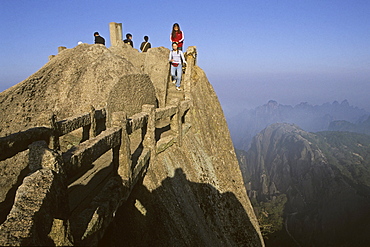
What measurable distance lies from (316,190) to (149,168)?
105 m

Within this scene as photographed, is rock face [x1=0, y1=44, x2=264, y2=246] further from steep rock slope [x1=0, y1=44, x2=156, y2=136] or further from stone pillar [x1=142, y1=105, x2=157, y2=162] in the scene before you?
stone pillar [x1=142, y1=105, x2=157, y2=162]

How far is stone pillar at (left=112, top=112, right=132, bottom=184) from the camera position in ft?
17.5

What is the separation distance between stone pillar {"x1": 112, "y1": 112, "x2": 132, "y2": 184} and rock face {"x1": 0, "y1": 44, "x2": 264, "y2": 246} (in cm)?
126

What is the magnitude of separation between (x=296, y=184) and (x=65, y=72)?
114 meters

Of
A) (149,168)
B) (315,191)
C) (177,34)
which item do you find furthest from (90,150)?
(315,191)

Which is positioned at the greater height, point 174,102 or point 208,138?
point 174,102

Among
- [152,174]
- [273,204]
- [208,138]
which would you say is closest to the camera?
[152,174]

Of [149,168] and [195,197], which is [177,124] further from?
[195,197]

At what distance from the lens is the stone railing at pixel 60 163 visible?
7.40 feet

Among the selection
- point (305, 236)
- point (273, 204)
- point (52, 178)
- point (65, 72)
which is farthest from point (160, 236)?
point (273, 204)

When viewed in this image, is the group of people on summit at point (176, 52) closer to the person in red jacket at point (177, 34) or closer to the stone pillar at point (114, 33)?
the person in red jacket at point (177, 34)

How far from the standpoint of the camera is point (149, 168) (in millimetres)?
7391

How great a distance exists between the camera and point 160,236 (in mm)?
6699

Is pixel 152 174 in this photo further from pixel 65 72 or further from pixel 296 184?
pixel 296 184
